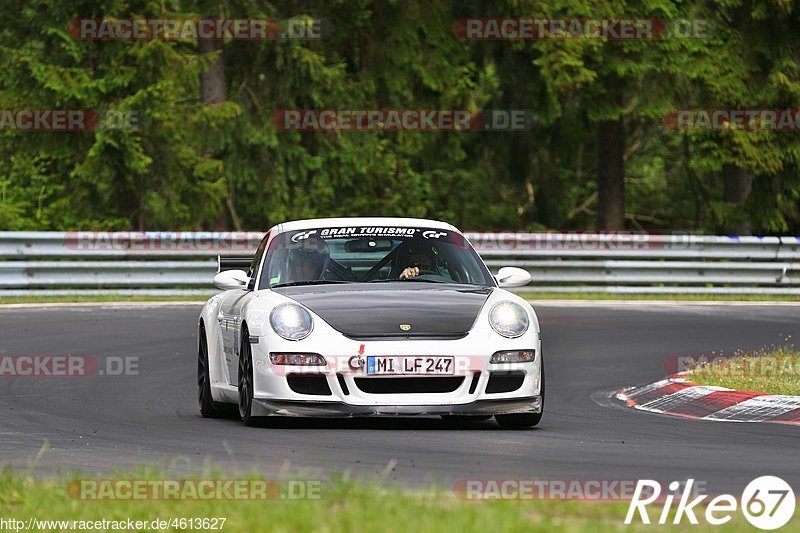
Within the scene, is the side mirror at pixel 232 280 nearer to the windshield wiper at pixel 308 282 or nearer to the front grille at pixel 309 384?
the windshield wiper at pixel 308 282

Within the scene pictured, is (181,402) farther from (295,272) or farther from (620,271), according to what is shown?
(620,271)

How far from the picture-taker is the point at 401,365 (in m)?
10.1

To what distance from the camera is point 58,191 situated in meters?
32.6

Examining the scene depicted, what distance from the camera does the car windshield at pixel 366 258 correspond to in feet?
37.4

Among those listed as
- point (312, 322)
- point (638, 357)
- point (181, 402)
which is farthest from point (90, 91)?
point (312, 322)

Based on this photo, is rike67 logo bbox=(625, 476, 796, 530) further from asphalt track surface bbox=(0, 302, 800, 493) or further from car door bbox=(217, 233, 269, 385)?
car door bbox=(217, 233, 269, 385)

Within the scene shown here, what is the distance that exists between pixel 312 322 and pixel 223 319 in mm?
1491

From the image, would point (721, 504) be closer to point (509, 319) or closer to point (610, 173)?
point (509, 319)

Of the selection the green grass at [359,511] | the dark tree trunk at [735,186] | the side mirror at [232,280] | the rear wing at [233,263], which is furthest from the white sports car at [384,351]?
the dark tree trunk at [735,186]

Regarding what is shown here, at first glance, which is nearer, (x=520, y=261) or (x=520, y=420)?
(x=520, y=420)

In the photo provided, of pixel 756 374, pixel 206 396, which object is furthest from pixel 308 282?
pixel 756 374

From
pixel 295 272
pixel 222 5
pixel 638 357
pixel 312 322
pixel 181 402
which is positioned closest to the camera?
pixel 312 322

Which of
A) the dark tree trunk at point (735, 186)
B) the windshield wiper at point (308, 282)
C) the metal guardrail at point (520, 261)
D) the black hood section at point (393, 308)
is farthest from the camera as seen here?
the dark tree trunk at point (735, 186)

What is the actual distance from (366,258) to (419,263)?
37 cm
